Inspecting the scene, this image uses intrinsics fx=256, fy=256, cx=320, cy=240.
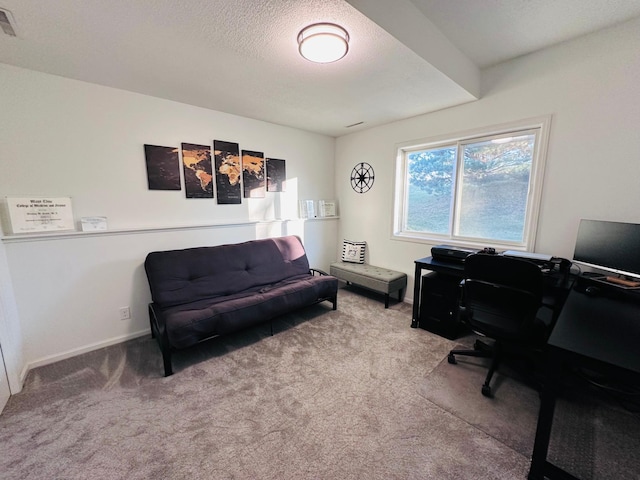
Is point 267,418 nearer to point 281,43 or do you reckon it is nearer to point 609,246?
point 281,43

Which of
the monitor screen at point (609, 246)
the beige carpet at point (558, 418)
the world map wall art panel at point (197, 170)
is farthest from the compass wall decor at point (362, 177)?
the beige carpet at point (558, 418)

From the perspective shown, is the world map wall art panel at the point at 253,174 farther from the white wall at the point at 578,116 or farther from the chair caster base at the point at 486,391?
the chair caster base at the point at 486,391

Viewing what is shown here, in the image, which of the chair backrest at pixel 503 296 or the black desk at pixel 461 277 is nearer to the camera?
the chair backrest at pixel 503 296

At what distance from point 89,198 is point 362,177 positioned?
10.4 feet

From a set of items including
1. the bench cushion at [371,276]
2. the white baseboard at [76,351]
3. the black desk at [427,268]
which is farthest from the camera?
the bench cushion at [371,276]

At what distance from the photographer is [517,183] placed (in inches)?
99.3

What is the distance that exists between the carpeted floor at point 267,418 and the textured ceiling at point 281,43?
7.75 feet

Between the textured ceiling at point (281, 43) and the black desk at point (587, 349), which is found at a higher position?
the textured ceiling at point (281, 43)

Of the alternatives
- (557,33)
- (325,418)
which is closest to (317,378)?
(325,418)

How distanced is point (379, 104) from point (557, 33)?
4.67ft

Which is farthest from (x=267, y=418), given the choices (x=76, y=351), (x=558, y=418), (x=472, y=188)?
(x=472, y=188)

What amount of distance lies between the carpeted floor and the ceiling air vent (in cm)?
236

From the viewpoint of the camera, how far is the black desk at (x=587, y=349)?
39.3 inches

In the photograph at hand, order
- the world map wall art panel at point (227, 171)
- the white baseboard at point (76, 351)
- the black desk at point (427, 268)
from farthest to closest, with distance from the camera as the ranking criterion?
the world map wall art panel at point (227, 171)
the black desk at point (427, 268)
the white baseboard at point (76, 351)
